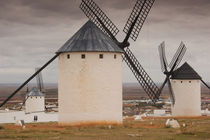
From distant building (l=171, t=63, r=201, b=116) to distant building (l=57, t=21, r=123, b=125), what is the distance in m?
25.5

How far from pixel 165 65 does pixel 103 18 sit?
23286 mm

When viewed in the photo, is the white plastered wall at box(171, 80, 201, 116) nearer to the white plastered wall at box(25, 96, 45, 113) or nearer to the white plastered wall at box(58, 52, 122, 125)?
the white plastered wall at box(25, 96, 45, 113)

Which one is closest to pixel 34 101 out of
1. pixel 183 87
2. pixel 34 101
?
pixel 34 101

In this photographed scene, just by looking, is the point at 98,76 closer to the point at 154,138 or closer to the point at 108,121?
the point at 108,121

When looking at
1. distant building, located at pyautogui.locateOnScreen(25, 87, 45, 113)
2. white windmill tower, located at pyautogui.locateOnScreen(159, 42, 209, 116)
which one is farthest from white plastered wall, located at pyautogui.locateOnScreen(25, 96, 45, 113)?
white windmill tower, located at pyautogui.locateOnScreen(159, 42, 209, 116)

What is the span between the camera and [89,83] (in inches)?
1153

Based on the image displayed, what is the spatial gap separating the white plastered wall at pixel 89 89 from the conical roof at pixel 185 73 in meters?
25.9

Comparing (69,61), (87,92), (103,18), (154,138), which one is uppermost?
(103,18)

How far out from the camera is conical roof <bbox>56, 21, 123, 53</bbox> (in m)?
29.6

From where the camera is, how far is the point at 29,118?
59.5m

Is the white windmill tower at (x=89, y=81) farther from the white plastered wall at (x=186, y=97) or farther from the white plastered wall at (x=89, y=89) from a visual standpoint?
the white plastered wall at (x=186, y=97)

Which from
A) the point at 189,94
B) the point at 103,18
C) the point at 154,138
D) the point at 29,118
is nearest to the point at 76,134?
the point at 154,138

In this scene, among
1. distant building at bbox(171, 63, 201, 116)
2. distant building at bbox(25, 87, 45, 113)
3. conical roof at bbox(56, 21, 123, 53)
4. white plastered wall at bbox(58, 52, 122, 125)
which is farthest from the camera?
distant building at bbox(25, 87, 45, 113)

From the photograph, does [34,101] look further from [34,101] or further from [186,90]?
[186,90]
